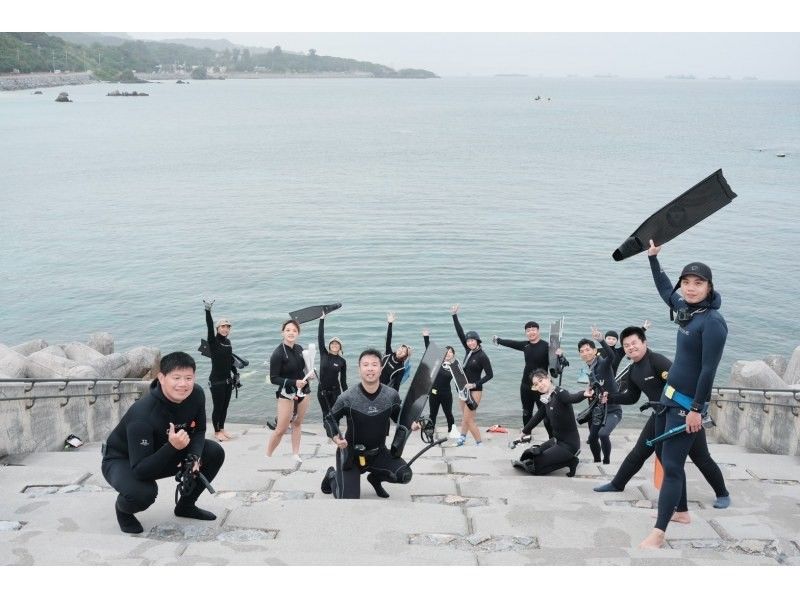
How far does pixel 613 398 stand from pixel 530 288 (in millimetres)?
18553

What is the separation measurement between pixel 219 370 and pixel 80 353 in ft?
27.4

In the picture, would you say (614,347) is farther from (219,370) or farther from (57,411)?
(57,411)

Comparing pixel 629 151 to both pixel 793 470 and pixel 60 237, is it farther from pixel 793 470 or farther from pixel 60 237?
pixel 793 470

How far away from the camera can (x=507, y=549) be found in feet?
19.8

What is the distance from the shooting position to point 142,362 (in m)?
18.0

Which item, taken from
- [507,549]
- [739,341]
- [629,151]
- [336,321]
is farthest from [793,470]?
[629,151]

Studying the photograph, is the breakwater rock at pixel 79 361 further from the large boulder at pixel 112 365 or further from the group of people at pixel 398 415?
the group of people at pixel 398 415

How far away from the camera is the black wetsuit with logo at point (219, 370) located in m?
11.4

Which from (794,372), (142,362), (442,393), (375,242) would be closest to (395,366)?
(442,393)

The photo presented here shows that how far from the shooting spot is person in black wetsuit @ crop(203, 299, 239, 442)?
1138 cm

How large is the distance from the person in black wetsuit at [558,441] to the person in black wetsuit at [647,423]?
547mm

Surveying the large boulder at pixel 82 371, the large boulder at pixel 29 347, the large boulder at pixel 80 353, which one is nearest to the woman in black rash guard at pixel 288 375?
the large boulder at pixel 82 371

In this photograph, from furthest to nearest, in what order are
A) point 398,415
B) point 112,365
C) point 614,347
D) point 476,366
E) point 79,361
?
1. point 79,361
2. point 112,365
3. point 476,366
4. point 614,347
5. point 398,415

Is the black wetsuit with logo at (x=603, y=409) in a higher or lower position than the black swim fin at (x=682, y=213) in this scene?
lower
